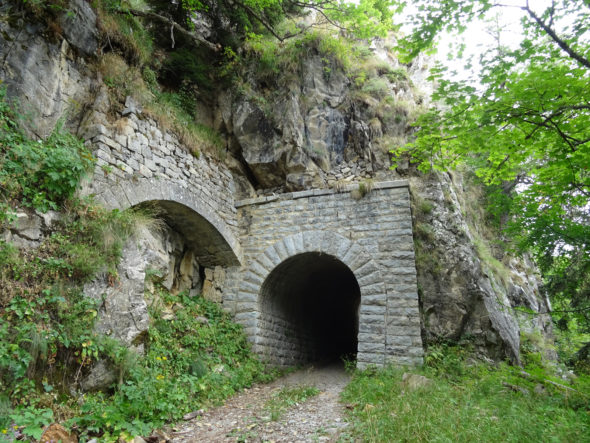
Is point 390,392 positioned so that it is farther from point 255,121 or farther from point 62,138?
point 255,121

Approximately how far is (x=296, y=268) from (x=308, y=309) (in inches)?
92.6

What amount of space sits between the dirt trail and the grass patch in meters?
0.06

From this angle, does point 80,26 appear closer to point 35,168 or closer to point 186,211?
point 35,168

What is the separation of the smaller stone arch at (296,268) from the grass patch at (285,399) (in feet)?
4.40

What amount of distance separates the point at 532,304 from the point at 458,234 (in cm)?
472

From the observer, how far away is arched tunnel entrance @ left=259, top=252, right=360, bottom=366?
25.1 ft

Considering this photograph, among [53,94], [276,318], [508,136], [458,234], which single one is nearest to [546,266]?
[458,234]

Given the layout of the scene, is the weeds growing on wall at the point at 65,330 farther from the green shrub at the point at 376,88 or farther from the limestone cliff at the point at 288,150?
the green shrub at the point at 376,88

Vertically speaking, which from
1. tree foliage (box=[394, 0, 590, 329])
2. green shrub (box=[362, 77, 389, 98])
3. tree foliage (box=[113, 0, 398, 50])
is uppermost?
tree foliage (box=[113, 0, 398, 50])

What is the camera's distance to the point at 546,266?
690 cm

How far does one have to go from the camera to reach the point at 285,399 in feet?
16.6

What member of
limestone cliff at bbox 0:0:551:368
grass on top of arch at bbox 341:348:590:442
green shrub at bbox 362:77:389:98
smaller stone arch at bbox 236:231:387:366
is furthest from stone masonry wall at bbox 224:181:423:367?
green shrub at bbox 362:77:389:98

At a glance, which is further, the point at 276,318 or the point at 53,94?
the point at 276,318

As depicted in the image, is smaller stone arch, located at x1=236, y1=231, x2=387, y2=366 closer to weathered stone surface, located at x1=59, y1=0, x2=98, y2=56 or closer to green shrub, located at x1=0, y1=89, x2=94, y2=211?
green shrub, located at x1=0, y1=89, x2=94, y2=211
